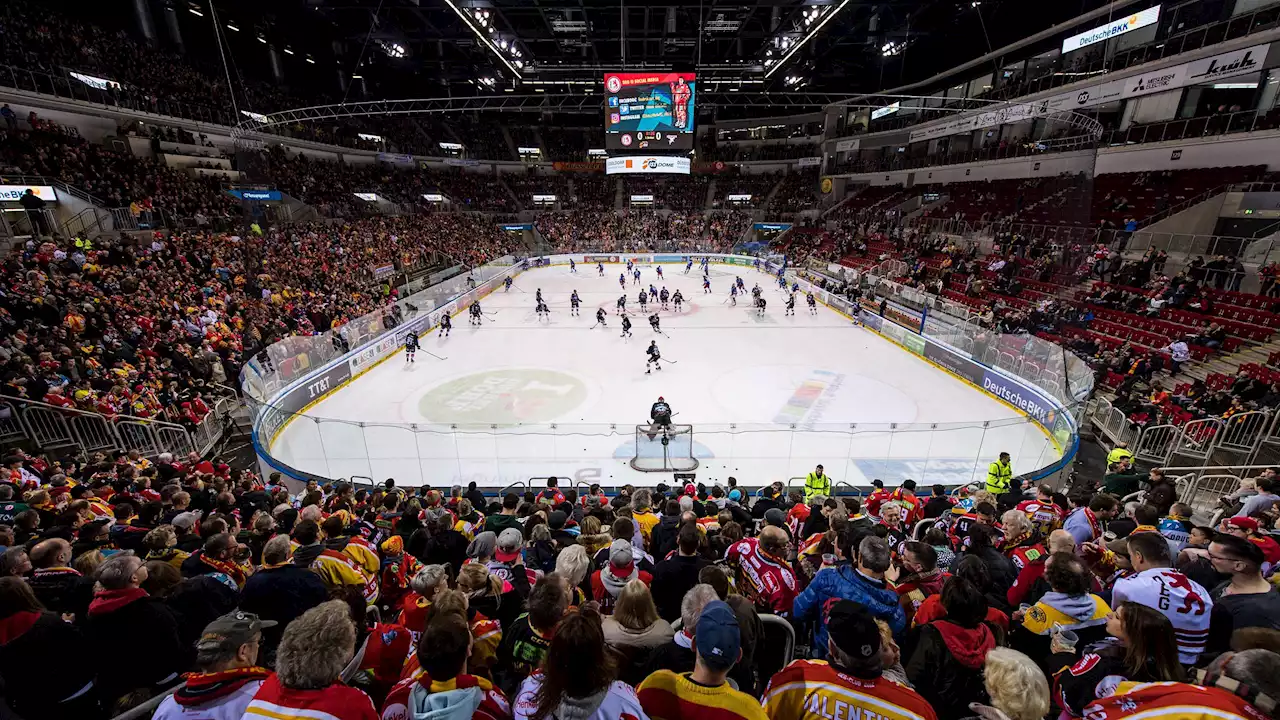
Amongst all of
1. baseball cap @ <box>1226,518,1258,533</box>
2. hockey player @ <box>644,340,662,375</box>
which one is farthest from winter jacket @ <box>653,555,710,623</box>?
hockey player @ <box>644,340,662,375</box>

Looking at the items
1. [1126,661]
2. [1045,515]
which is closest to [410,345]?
[1045,515]

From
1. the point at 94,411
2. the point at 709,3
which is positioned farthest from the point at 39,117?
the point at 709,3

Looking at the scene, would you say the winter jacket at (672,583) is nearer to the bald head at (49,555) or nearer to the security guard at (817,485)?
the bald head at (49,555)

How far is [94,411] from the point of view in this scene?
1012 cm

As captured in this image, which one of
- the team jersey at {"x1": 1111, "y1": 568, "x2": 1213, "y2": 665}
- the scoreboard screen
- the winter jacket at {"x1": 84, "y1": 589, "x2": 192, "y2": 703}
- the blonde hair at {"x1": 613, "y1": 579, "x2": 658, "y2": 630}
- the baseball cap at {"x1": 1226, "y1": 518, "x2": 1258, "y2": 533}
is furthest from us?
the scoreboard screen

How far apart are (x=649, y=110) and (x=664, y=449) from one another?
2357 centimetres

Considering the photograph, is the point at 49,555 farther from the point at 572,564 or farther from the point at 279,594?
the point at 572,564

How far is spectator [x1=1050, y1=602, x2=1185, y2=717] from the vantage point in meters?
2.25

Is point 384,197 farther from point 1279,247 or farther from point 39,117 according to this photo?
point 1279,247

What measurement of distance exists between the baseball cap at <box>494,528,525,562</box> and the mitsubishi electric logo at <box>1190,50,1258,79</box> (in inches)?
1034

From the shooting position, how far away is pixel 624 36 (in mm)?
24000

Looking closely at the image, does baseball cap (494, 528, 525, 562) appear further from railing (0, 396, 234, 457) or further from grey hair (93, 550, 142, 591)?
railing (0, 396, 234, 457)

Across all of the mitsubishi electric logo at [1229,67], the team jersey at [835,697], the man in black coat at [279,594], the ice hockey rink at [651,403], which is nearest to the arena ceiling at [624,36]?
the mitsubishi electric logo at [1229,67]

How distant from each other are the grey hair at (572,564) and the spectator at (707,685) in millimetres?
1374
